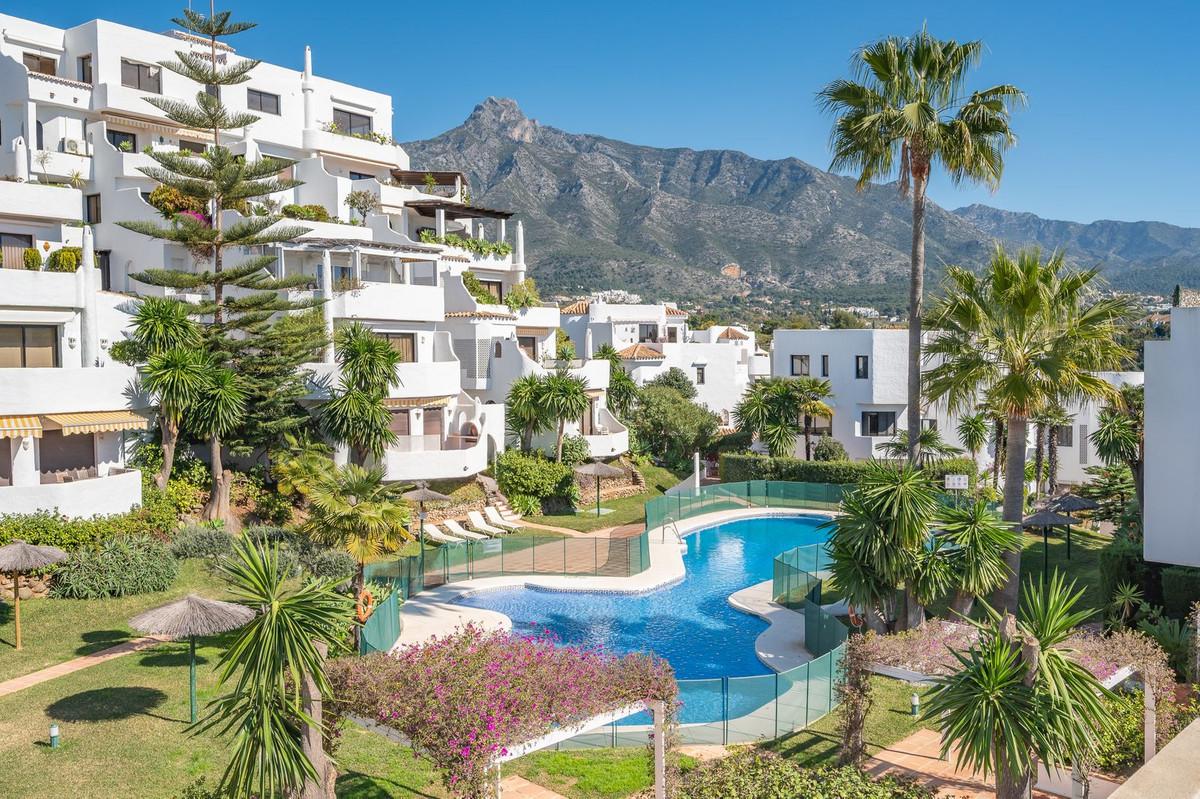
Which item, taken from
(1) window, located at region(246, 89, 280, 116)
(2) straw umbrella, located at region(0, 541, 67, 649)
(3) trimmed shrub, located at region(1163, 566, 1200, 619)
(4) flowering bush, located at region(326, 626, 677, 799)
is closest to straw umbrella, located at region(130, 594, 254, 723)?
(2) straw umbrella, located at region(0, 541, 67, 649)

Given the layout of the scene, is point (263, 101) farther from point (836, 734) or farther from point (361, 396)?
point (836, 734)

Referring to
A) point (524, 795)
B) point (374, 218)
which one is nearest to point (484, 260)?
point (374, 218)

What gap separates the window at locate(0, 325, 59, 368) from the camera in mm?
25781

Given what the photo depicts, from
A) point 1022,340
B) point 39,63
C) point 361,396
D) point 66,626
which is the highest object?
point 39,63

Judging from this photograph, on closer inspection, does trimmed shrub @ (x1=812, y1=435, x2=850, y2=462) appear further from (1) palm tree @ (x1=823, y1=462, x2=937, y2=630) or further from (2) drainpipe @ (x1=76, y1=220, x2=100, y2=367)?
(2) drainpipe @ (x1=76, y1=220, x2=100, y2=367)

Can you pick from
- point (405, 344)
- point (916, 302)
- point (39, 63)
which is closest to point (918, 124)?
point (916, 302)

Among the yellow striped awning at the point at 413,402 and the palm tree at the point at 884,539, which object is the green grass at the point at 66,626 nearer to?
the yellow striped awning at the point at 413,402

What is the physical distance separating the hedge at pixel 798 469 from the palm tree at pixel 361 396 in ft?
57.4

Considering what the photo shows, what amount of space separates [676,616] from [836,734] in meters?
9.31

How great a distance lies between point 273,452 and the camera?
2962 centimetres

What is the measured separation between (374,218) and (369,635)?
2234cm

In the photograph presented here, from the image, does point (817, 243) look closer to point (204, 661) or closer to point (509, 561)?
point (509, 561)

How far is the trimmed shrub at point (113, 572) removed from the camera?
69.8 feet

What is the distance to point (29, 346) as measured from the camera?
26203mm
